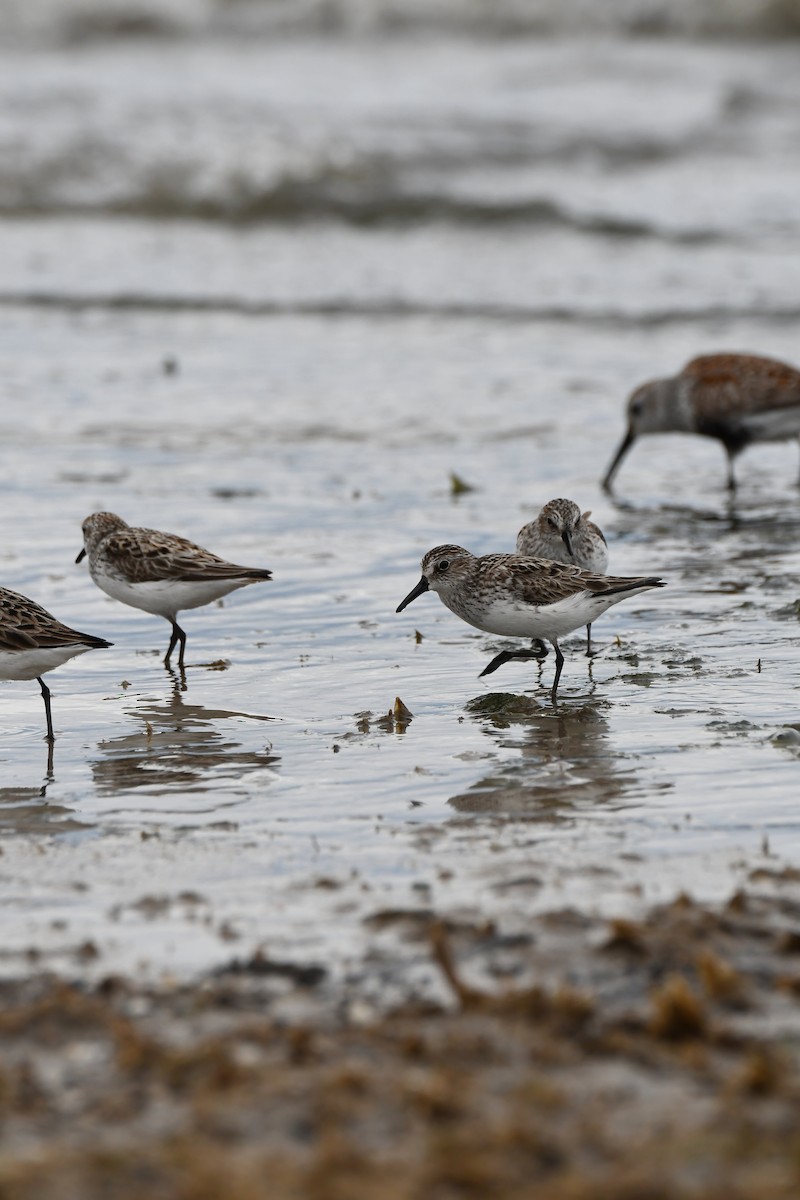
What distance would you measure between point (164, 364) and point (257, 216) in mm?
8498

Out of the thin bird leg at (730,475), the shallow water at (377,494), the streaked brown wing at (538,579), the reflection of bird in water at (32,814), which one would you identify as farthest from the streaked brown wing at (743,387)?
the reflection of bird in water at (32,814)

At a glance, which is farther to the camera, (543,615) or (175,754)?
(543,615)

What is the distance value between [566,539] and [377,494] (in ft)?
10.1

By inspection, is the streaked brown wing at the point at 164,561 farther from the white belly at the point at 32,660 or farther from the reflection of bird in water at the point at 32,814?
the reflection of bird in water at the point at 32,814

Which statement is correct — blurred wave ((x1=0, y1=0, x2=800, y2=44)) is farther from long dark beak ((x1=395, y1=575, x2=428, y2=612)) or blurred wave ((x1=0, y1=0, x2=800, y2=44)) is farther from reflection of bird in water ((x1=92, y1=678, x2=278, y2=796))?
reflection of bird in water ((x1=92, y1=678, x2=278, y2=796))

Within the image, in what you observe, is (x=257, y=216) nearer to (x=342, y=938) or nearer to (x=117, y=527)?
(x=117, y=527)

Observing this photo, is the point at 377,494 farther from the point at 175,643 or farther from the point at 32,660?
the point at 32,660

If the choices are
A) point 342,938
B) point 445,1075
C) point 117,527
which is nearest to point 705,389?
point 117,527

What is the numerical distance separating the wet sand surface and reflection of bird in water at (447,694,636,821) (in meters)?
0.03

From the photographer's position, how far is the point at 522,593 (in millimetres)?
8062

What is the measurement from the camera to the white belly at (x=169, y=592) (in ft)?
28.2

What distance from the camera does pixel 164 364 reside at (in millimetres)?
15969

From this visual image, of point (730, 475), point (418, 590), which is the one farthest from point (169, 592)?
point (730, 475)

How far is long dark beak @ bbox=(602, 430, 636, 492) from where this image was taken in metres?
12.3
